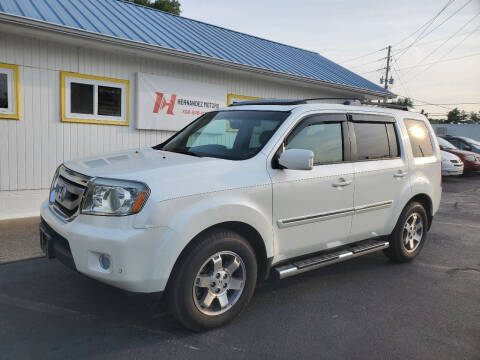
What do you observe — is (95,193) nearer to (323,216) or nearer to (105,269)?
(105,269)

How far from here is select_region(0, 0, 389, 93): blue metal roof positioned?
7.42 m

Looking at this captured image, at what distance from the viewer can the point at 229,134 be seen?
4156 millimetres

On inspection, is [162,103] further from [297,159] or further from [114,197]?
[114,197]

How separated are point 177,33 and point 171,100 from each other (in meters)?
1.94

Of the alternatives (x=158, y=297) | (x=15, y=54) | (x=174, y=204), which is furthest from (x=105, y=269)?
(x=15, y=54)

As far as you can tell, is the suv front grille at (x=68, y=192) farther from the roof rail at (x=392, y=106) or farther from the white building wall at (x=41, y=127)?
the white building wall at (x=41, y=127)

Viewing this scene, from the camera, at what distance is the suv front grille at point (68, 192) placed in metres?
3.22

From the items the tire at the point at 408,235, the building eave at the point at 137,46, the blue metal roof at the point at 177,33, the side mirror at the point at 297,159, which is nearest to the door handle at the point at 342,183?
the side mirror at the point at 297,159

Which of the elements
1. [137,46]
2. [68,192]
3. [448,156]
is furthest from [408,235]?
[448,156]

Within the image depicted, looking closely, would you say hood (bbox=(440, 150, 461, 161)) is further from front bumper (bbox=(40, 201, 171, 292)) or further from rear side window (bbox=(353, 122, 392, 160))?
front bumper (bbox=(40, 201, 171, 292))

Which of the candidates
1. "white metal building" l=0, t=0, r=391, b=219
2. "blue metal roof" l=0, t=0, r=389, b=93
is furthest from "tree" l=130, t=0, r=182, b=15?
"white metal building" l=0, t=0, r=391, b=219

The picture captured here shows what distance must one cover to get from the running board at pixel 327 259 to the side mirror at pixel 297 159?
97 centimetres

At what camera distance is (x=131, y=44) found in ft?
24.7

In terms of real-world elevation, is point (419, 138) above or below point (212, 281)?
above
